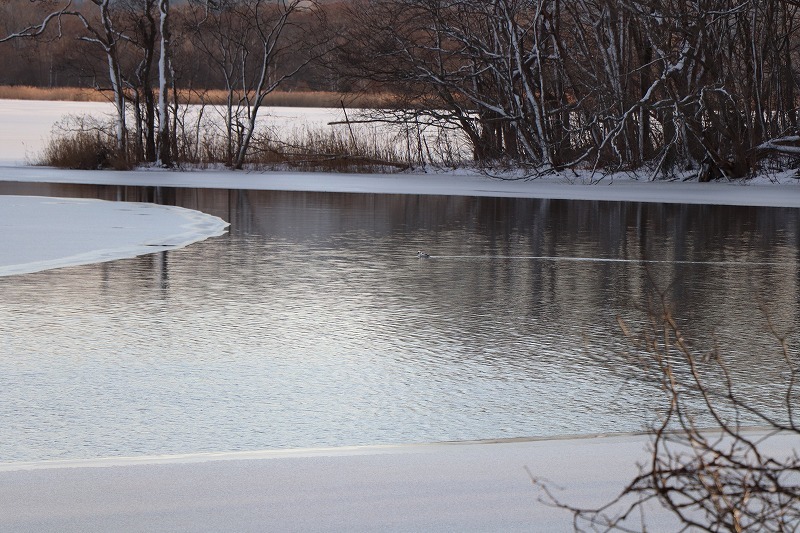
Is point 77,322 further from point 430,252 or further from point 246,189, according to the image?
point 246,189

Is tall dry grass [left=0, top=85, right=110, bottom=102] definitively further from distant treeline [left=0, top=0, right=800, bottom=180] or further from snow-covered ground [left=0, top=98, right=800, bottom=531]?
snow-covered ground [left=0, top=98, right=800, bottom=531]

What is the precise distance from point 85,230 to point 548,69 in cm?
1585

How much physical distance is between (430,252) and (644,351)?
4.81 meters

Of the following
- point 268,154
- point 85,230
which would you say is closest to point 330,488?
point 85,230

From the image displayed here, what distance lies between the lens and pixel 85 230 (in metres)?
12.6

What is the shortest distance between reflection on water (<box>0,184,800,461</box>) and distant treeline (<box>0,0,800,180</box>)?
9742mm

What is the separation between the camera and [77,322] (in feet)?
23.5

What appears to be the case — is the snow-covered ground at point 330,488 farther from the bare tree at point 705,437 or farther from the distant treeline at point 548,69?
the distant treeline at point 548,69

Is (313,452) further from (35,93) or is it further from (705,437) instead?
(35,93)

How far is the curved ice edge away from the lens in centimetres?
407

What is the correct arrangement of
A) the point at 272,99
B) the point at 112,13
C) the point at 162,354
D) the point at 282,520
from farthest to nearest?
the point at 272,99 → the point at 112,13 → the point at 162,354 → the point at 282,520

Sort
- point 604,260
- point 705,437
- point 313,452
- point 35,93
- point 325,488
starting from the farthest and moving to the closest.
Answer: point 35,93, point 604,260, point 705,437, point 313,452, point 325,488

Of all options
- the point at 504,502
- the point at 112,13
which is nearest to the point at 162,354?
the point at 504,502

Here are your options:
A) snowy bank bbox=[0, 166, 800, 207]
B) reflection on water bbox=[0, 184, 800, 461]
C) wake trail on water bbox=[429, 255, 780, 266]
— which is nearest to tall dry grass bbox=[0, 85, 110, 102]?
snowy bank bbox=[0, 166, 800, 207]
